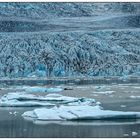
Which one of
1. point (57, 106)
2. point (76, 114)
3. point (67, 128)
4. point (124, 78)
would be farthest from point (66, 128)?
point (124, 78)

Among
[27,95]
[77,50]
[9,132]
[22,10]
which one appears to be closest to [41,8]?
[22,10]

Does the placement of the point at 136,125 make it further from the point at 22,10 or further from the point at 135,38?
the point at 22,10

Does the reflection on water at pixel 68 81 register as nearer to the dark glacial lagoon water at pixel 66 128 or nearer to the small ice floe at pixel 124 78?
the small ice floe at pixel 124 78

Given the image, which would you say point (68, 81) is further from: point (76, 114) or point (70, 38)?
point (76, 114)

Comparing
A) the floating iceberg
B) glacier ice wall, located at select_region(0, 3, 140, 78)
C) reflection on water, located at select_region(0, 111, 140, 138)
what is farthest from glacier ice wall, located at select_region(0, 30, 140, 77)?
reflection on water, located at select_region(0, 111, 140, 138)

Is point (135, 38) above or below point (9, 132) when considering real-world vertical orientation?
above

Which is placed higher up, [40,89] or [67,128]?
[40,89]
